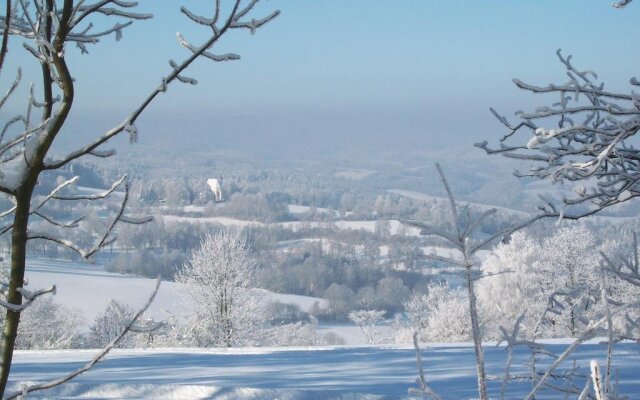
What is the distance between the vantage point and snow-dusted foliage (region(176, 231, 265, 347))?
62.6 ft

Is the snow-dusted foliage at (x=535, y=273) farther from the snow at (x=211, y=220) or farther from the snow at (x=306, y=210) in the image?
the snow at (x=306, y=210)

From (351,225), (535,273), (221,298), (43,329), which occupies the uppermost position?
(351,225)

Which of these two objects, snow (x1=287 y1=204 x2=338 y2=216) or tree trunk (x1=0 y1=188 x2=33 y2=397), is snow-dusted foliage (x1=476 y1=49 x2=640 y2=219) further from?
snow (x1=287 y1=204 x2=338 y2=216)

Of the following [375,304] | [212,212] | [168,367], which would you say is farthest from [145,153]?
[168,367]

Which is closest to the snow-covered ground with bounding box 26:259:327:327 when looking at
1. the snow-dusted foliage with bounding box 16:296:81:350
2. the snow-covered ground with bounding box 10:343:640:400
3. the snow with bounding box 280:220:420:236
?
the snow-dusted foliage with bounding box 16:296:81:350

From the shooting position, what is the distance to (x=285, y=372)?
4285mm

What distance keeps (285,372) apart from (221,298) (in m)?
15.6

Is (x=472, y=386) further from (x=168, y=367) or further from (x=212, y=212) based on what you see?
→ (x=212, y=212)

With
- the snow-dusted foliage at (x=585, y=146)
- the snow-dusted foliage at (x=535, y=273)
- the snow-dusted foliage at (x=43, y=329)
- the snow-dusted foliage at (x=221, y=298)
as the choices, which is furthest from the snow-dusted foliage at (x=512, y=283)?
the snow-dusted foliage at (x=585, y=146)

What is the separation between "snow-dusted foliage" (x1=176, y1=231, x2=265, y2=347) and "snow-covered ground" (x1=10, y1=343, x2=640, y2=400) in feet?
45.4

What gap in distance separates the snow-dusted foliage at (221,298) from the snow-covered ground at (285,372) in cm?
1382

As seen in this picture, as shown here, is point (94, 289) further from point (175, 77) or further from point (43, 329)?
point (175, 77)

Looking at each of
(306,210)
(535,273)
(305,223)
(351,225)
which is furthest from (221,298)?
(306,210)

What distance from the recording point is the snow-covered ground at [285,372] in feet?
12.1
